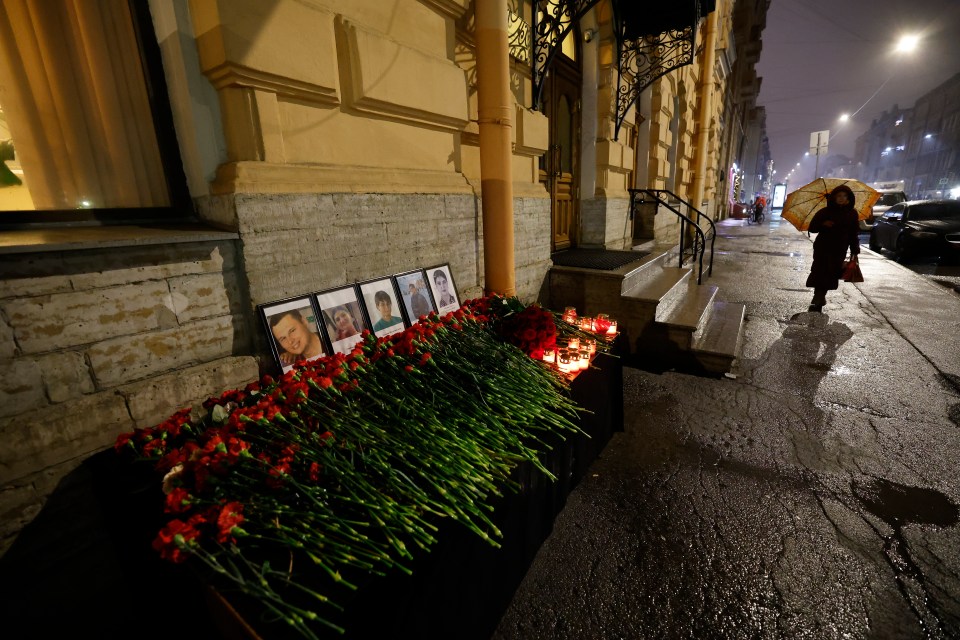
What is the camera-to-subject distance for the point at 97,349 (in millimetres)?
1729

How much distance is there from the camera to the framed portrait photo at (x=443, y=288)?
10.7 ft

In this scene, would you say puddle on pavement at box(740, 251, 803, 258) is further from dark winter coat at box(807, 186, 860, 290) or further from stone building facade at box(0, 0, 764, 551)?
stone building facade at box(0, 0, 764, 551)

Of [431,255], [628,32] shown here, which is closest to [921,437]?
[431,255]

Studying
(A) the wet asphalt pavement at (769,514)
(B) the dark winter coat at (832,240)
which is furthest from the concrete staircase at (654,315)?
(B) the dark winter coat at (832,240)

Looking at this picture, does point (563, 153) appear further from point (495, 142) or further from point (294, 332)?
point (294, 332)

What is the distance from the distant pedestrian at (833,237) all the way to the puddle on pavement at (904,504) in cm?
419

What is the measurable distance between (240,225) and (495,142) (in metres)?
2.29

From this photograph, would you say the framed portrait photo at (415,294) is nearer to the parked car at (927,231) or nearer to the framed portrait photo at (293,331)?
the framed portrait photo at (293,331)

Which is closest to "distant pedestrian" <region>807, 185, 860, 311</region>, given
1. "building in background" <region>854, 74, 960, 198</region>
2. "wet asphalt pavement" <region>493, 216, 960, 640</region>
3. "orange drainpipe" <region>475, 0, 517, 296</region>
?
"wet asphalt pavement" <region>493, 216, 960, 640</region>

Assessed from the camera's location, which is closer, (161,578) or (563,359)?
(161,578)

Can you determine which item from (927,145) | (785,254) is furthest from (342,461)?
(927,145)

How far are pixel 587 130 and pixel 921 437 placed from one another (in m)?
5.26

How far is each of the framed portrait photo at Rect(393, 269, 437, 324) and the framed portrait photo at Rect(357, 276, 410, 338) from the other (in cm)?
7

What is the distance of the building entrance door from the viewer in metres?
5.50
